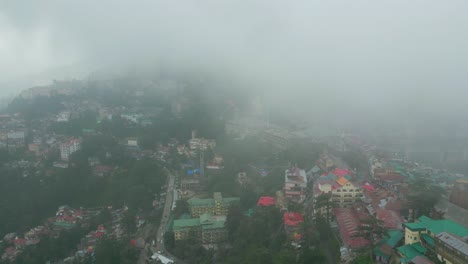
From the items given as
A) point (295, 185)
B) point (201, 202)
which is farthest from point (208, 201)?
point (295, 185)

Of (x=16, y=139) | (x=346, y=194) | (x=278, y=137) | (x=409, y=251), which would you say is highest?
(x=16, y=139)

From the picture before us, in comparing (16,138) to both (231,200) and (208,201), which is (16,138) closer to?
(208,201)

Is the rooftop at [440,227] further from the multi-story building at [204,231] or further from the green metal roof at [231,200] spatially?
the green metal roof at [231,200]

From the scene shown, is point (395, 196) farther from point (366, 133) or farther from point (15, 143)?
point (15, 143)

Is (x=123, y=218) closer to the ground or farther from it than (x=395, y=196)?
closer to the ground

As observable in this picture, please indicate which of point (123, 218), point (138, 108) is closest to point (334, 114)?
point (138, 108)

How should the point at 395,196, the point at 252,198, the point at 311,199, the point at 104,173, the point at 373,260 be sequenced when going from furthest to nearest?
the point at 104,173
the point at 252,198
the point at 311,199
the point at 395,196
the point at 373,260
